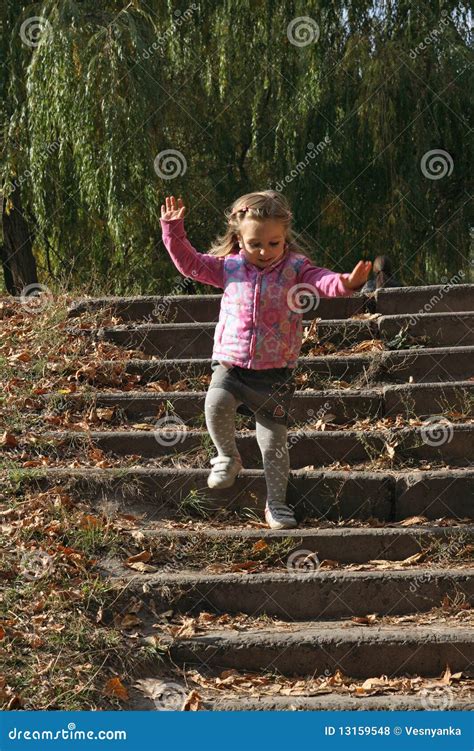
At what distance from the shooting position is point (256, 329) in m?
4.65

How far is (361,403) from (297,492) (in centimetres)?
88

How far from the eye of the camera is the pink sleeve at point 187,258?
182 inches

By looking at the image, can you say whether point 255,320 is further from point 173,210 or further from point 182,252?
point 173,210

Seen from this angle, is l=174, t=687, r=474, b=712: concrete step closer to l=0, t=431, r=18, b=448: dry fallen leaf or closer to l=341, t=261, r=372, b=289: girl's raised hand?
l=341, t=261, r=372, b=289: girl's raised hand

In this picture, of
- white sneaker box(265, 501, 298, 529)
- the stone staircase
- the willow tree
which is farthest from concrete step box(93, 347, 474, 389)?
the willow tree

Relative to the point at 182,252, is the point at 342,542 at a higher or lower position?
lower

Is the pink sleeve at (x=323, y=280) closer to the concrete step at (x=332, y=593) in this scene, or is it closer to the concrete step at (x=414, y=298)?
the concrete step at (x=332, y=593)

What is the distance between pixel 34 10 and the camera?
9.55 metres

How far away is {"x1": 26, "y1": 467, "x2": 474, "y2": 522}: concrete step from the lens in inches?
191

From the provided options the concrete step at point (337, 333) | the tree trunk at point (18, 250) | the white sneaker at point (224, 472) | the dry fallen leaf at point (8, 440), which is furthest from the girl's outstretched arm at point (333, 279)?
the tree trunk at point (18, 250)

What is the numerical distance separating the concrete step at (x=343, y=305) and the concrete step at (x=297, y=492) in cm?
186

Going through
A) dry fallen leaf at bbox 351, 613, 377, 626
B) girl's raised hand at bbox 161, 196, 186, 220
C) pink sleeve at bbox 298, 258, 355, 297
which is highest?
girl's raised hand at bbox 161, 196, 186, 220

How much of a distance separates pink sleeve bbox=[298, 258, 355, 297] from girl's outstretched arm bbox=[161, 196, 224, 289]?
41cm

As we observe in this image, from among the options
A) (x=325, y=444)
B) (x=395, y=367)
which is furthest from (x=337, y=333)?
(x=325, y=444)
